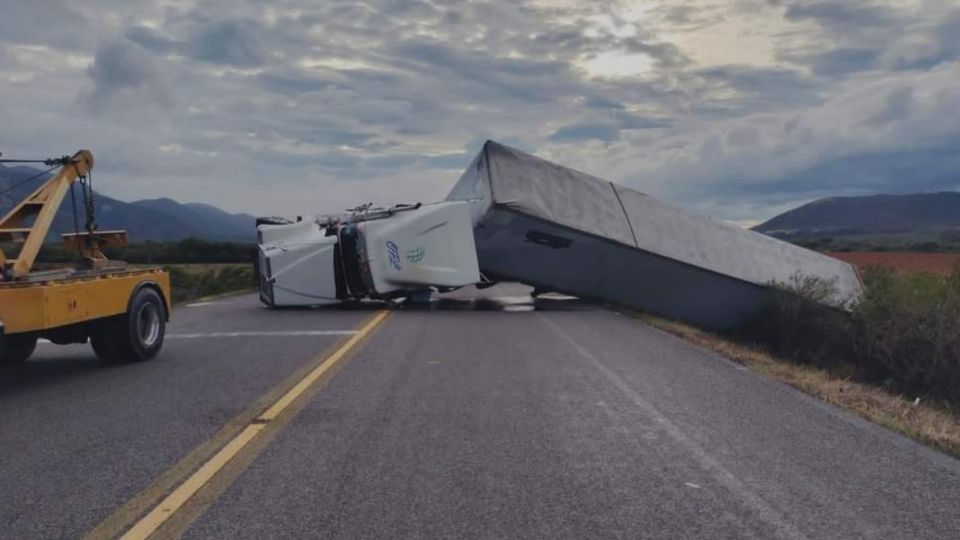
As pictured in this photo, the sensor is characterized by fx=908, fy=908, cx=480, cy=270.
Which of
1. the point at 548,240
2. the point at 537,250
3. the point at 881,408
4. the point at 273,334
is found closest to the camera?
the point at 881,408

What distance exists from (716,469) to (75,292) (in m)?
6.88

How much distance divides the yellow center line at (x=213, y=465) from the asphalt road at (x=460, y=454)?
0.08 metres

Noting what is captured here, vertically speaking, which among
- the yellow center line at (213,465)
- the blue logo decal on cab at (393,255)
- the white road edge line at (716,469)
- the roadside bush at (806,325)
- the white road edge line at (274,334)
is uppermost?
the blue logo decal on cab at (393,255)

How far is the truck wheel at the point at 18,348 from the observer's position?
1058 cm

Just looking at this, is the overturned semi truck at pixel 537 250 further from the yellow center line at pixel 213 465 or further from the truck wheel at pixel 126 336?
the yellow center line at pixel 213 465

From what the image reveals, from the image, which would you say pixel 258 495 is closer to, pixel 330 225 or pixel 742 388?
pixel 742 388

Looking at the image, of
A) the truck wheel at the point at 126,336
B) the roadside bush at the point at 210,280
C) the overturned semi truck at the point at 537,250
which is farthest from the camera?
the roadside bush at the point at 210,280

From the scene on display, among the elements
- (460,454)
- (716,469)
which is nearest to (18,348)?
(460,454)

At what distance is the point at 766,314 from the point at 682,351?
8.46 metres

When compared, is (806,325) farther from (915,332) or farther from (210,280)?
(210,280)

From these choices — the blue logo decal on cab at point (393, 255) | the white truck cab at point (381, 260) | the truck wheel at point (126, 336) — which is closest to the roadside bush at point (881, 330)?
the white truck cab at point (381, 260)

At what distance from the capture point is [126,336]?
35.8 ft

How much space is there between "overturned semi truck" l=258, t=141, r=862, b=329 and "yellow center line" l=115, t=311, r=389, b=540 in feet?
30.4

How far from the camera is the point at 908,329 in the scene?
633 inches
